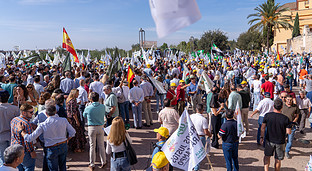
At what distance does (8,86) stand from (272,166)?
7455 millimetres

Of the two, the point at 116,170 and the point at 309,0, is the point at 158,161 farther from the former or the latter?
the point at 309,0

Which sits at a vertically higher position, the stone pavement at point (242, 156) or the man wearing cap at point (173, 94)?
the man wearing cap at point (173, 94)

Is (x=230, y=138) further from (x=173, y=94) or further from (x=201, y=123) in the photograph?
(x=173, y=94)

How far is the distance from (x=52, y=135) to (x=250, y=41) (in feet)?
190

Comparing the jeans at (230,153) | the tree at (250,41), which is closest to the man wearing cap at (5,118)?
the jeans at (230,153)

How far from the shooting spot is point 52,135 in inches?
171

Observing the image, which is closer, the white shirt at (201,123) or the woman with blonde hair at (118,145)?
the woman with blonde hair at (118,145)

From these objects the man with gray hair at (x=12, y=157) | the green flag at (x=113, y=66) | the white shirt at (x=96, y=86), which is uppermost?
the green flag at (x=113, y=66)

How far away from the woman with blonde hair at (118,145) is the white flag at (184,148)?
0.75 metres

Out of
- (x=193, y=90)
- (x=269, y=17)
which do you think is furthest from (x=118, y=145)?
(x=269, y=17)

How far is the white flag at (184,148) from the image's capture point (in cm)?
373

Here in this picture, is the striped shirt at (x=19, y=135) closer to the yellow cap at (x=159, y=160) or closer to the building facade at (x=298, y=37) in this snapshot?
the yellow cap at (x=159, y=160)

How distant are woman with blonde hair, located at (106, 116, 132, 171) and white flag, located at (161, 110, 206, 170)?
2.45 ft

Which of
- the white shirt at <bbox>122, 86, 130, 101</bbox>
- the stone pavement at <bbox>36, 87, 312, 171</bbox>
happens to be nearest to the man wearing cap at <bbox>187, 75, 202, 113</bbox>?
the stone pavement at <bbox>36, 87, 312, 171</bbox>
